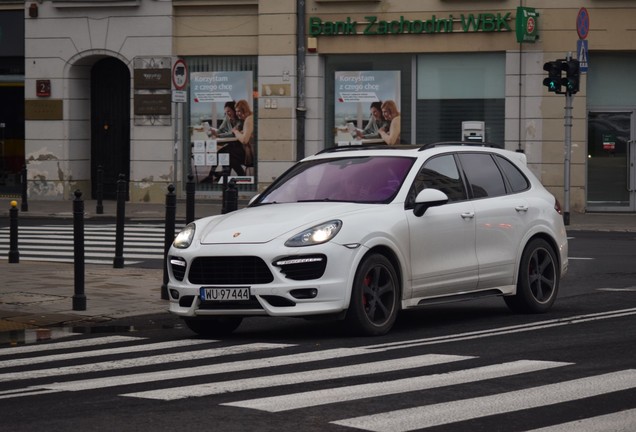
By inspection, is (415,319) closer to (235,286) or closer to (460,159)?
(460,159)

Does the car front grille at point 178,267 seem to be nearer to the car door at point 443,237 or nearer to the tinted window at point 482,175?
the car door at point 443,237

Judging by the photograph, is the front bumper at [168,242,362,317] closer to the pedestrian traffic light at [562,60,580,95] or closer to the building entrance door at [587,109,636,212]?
the pedestrian traffic light at [562,60,580,95]

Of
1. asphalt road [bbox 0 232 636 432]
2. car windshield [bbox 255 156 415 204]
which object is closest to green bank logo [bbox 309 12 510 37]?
asphalt road [bbox 0 232 636 432]

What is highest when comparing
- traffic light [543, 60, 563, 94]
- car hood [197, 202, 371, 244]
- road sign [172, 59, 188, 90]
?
traffic light [543, 60, 563, 94]

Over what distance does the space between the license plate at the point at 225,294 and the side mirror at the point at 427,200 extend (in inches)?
68.1

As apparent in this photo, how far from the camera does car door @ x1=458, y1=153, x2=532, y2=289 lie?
12.7 metres

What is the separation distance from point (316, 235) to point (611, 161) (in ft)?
75.2

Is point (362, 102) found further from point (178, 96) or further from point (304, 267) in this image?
point (304, 267)

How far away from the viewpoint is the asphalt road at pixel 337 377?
750cm

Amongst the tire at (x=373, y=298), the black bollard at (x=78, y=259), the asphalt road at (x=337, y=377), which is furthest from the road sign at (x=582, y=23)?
the tire at (x=373, y=298)

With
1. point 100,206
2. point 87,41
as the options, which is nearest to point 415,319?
point 100,206

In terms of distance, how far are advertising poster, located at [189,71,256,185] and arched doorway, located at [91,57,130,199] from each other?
7.96 feet

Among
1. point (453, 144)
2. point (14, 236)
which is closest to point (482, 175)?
point (453, 144)

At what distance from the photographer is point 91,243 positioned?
23734 mm
